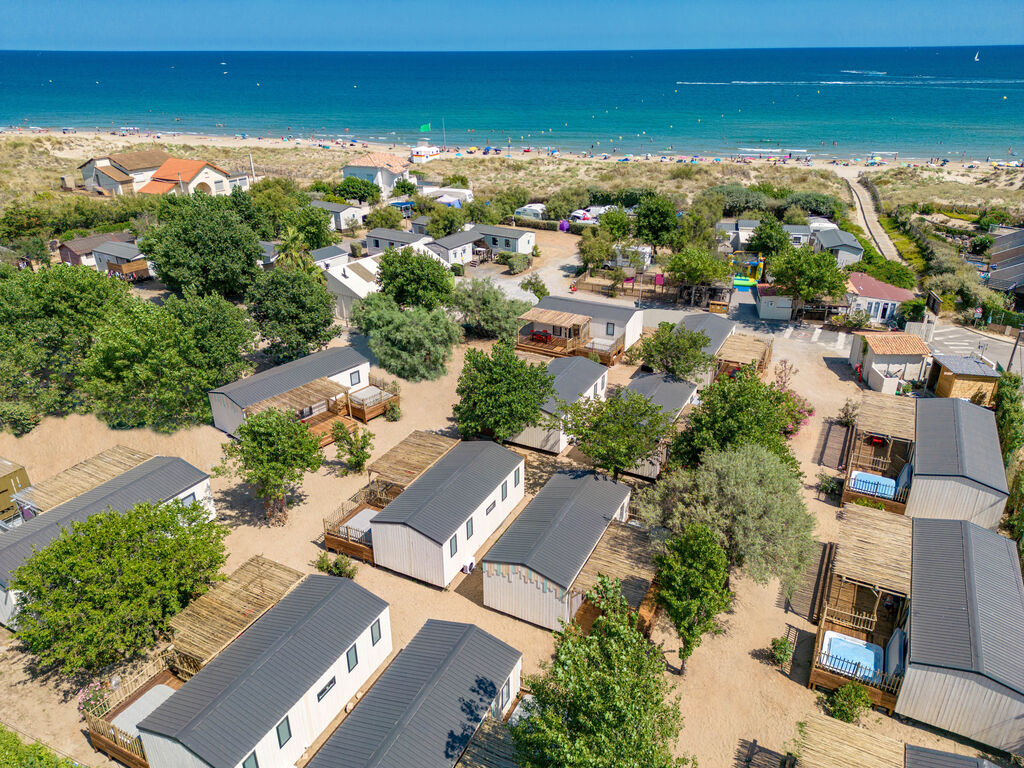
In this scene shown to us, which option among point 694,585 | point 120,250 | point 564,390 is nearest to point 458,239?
point 120,250

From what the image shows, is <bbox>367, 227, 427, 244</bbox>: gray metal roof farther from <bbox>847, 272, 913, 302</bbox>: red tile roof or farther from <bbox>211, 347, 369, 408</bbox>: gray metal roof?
<bbox>847, 272, 913, 302</bbox>: red tile roof

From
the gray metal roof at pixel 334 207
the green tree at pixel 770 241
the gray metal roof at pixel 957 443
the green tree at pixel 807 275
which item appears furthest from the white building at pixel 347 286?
the gray metal roof at pixel 957 443

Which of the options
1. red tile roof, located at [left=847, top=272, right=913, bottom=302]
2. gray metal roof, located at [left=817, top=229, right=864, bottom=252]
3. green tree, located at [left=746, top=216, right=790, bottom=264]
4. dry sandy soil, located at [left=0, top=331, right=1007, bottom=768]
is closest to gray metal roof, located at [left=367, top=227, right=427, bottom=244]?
dry sandy soil, located at [left=0, top=331, right=1007, bottom=768]

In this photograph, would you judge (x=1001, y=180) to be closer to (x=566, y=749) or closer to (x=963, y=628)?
(x=963, y=628)

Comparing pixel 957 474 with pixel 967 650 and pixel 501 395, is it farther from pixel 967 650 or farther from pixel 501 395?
pixel 501 395

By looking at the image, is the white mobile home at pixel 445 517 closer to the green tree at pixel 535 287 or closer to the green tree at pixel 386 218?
the green tree at pixel 535 287

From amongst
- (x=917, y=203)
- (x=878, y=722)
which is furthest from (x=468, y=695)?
(x=917, y=203)
